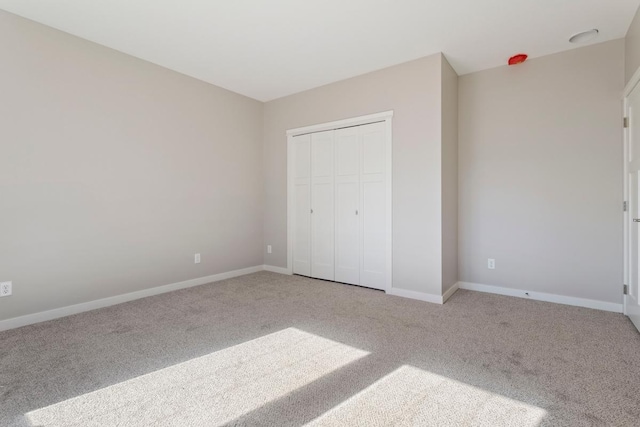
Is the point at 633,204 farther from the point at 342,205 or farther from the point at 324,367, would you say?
the point at 324,367

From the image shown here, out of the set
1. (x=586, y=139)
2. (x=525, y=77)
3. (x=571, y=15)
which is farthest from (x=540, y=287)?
(x=571, y=15)

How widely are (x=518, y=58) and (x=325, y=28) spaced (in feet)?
6.86

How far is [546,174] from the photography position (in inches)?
127

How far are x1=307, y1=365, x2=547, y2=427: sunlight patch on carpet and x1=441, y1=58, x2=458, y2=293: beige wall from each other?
1695 millimetres

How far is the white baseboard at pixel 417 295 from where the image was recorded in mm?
3192

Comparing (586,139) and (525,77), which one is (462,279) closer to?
(586,139)

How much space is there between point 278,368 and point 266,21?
108 inches

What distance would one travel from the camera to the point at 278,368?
6.27ft

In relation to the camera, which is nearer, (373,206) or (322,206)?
(373,206)

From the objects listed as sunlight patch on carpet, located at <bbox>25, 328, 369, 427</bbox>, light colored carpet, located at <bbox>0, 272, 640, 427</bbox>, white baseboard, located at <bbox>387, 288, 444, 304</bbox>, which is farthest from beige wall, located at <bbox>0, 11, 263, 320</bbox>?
white baseboard, located at <bbox>387, 288, 444, 304</bbox>

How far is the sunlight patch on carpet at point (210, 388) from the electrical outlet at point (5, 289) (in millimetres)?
1572

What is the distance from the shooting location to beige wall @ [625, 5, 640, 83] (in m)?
2.46

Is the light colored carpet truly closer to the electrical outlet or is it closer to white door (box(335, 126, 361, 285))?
the electrical outlet

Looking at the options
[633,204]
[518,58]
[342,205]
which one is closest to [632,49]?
[518,58]
